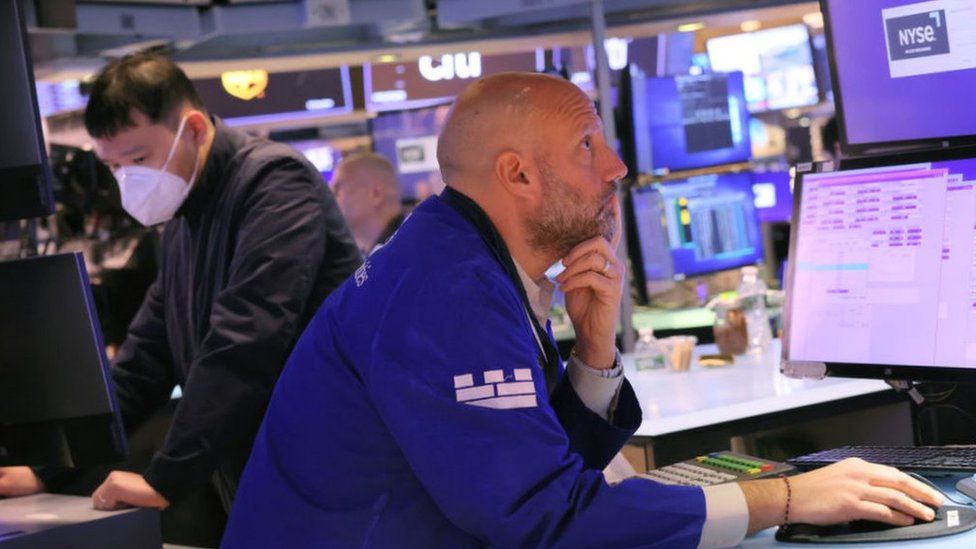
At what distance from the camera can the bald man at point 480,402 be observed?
1.62m

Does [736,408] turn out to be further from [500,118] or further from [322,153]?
[322,153]

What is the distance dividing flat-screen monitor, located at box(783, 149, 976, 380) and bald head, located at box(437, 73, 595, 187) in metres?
0.73

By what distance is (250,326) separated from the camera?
2756 mm

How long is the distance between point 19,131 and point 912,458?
1.60 meters

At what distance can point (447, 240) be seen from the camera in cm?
178

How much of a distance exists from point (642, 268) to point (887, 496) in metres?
3.71

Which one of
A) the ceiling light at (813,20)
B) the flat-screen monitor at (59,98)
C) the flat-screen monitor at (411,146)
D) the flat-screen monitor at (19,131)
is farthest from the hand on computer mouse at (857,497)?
the flat-screen monitor at (59,98)

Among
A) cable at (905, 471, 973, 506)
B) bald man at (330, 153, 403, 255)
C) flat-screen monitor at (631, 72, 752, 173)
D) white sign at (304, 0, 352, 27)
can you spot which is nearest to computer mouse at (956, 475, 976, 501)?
cable at (905, 471, 973, 506)

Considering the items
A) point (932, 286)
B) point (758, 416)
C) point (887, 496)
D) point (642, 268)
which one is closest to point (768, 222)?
point (642, 268)

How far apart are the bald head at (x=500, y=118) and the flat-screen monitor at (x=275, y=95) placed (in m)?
4.74

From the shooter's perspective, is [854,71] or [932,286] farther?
[854,71]

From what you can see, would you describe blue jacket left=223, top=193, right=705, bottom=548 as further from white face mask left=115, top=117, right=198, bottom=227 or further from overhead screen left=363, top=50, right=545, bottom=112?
overhead screen left=363, top=50, right=545, bottom=112

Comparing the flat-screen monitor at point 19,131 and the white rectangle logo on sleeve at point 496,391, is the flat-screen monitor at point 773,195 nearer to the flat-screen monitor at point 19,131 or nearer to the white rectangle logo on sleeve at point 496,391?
the flat-screen monitor at point 19,131

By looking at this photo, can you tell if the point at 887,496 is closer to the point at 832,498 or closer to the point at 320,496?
the point at 832,498
